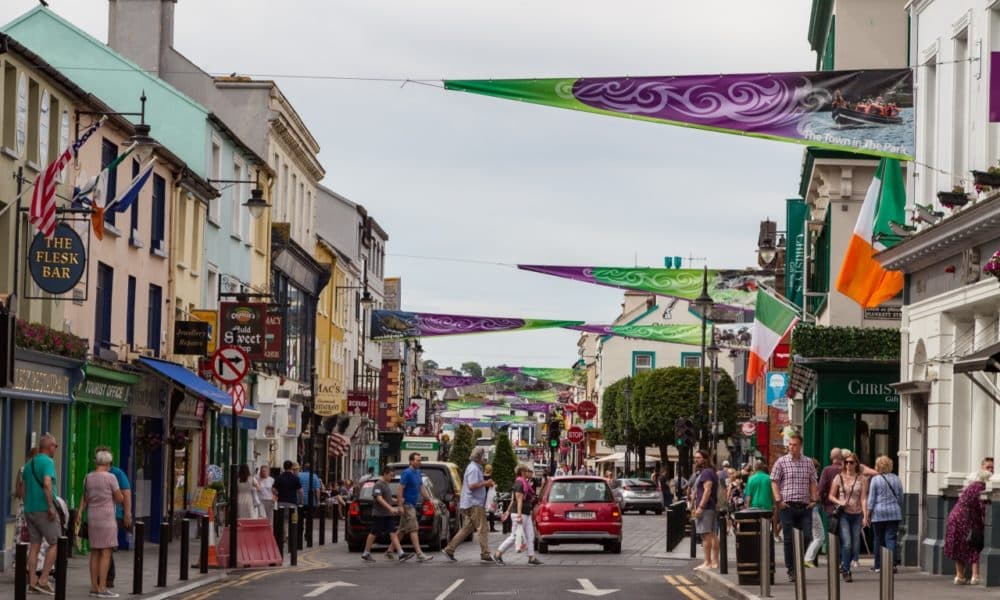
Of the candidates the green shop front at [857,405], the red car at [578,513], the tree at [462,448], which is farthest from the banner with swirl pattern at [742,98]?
the tree at [462,448]

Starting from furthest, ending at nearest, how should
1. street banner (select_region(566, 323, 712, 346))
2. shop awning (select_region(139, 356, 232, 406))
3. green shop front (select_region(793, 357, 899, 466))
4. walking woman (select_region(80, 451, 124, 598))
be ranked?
street banner (select_region(566, 323, 712, 346)) → shop awning (select_region(139, 356, 232, 406)) → green shop front (select_region(793, 357, 899, 466)) → walking woman (select_region(80, 451, 124, 598))

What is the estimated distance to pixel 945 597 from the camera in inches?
806

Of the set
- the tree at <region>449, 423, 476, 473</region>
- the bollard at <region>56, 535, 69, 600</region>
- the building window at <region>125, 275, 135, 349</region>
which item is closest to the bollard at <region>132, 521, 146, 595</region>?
the bollard at <region>56, 535, 69, 600</region>

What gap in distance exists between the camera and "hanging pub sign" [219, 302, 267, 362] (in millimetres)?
40125

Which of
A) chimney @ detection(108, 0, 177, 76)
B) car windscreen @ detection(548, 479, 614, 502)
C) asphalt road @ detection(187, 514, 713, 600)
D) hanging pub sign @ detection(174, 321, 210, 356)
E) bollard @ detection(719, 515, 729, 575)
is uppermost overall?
chimney @ detection(108, 0, 177, 76)

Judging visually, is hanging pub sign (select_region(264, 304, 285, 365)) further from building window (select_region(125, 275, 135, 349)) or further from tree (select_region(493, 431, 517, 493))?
tree (select_region(493, 431, 517, 493))

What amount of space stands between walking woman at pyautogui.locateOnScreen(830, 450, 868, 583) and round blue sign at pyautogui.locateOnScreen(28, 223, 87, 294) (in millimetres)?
11379

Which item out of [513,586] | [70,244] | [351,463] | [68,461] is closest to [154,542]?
[68,461]

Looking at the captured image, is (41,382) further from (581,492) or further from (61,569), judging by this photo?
(61,569)

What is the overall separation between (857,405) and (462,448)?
10129 centimetres

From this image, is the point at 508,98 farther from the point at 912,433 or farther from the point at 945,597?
the point at 912,433

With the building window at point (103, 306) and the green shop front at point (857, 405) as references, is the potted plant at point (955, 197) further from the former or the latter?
the building window at point (103, 306)

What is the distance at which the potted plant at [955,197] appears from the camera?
24.0 m

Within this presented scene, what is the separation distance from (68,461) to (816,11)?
853 inches
